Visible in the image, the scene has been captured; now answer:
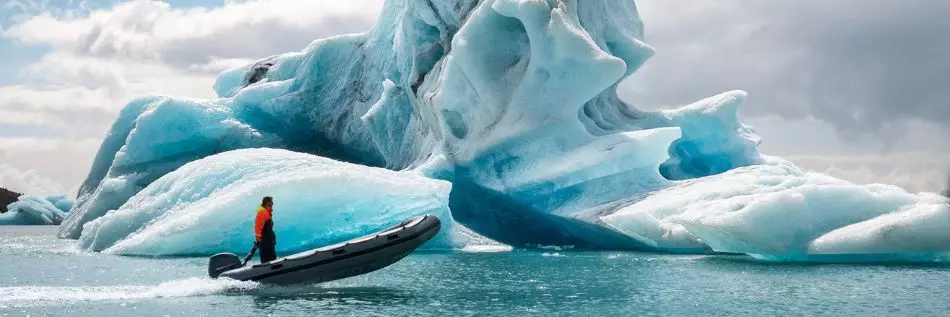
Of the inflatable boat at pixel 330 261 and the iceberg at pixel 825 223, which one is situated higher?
the iceberg at pixel 825 223

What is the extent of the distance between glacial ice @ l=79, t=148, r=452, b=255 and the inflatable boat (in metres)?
5.33

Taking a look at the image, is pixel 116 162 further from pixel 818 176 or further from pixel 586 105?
pixel 818 176

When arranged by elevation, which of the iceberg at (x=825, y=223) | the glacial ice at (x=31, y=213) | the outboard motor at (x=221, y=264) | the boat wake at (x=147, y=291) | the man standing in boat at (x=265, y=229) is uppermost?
the glacial ice at (x=31, y=213)

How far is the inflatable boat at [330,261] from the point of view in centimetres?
1256

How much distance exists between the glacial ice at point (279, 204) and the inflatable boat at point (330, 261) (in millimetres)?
5325

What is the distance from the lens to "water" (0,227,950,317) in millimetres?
11250

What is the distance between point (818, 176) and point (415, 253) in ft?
25.1

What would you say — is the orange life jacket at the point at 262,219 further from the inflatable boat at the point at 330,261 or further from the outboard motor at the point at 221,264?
the outboard motor at the point at 221,264

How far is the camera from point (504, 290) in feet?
43.5

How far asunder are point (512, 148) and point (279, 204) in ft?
18.4

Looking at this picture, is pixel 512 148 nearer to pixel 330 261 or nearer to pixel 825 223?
pixel 825 223

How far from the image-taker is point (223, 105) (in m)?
28.1

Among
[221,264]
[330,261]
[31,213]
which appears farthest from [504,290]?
[31,213]

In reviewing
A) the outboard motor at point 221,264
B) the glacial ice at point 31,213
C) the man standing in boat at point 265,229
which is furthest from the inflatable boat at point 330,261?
the glacial ice at point 31,213
